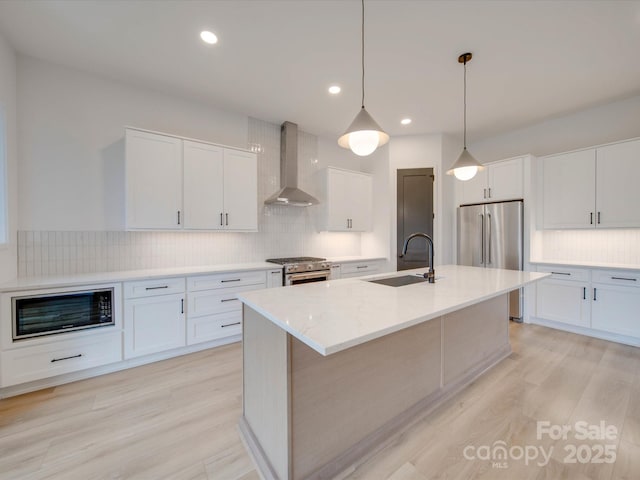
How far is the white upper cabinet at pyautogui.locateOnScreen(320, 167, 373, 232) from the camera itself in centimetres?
427

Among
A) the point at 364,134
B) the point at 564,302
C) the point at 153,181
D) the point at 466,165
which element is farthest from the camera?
the point at 564,302

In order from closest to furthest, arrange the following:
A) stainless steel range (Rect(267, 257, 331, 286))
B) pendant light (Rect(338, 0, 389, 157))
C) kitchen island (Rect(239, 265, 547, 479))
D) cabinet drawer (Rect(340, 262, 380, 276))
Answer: kitchen island (Rect(239, 265, 547, 479)) < pendant light (Rect(338, 0, 389, 157)) < stainless steel range (Rect(267, 257, 331, 286)) < cabinet drawer (Rect(340, 262, 380, 276))

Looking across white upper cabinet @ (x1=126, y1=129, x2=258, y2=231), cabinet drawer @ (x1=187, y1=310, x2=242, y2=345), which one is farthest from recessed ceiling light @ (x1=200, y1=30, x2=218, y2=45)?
cabinet drawer @ (x1=187, y1=310, x2=242, y2=345)

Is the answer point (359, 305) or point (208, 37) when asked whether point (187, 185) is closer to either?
point (208, 37)

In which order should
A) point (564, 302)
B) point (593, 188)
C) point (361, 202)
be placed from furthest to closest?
point (361, 202) < point (564, 302) < point (593, 188)

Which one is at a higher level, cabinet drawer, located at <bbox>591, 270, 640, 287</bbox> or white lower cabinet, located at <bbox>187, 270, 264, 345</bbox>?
cabinet drawer, located at <bbox>591, 270, 640, 287</bbox>

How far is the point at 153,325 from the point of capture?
263cm

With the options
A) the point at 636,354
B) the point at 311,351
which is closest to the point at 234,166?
the point at 311,351

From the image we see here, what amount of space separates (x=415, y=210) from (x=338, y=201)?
130 centimetres

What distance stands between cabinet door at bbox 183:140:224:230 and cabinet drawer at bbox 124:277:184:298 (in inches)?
25.7

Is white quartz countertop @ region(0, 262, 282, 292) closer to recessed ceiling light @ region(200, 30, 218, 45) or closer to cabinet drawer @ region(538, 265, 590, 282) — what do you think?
recessed ceiling light @ region(200, 30, 218, 45)

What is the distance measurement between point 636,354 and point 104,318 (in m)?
5.33

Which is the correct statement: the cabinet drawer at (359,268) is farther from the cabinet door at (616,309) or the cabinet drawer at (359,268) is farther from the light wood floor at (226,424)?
the cabinet door at (616,309)

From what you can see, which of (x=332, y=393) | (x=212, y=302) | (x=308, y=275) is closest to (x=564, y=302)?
(x=308, y=275)
